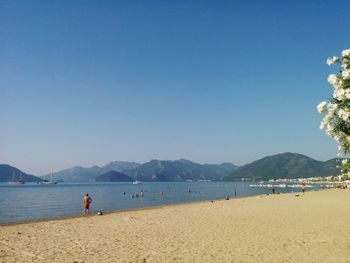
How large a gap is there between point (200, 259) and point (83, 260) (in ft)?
15.4

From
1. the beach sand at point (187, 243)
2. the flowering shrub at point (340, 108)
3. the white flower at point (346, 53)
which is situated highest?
the white flower at point (346, 53)

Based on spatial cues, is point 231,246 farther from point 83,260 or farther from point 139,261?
point 83,260

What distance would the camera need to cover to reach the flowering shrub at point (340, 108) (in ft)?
30.3

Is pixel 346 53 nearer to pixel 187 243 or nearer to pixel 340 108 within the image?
pixel 340 108

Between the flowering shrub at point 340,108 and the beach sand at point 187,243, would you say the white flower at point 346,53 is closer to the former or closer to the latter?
the flowering shrub at point 340,108

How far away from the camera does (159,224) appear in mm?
25547

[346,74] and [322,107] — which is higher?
[346,74]

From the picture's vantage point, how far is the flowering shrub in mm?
9227

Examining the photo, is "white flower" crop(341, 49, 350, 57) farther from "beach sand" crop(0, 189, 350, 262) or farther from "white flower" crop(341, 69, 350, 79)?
"beach sand" crop(0, 189, 350, 262)

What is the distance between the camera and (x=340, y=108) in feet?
30.9

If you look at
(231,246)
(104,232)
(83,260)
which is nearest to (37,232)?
(104,232)

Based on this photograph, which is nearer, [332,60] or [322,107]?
[322,107]

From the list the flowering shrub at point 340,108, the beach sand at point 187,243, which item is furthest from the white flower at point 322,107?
the beach sand at point 187,243

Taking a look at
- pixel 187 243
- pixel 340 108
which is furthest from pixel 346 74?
pixel 187 243
